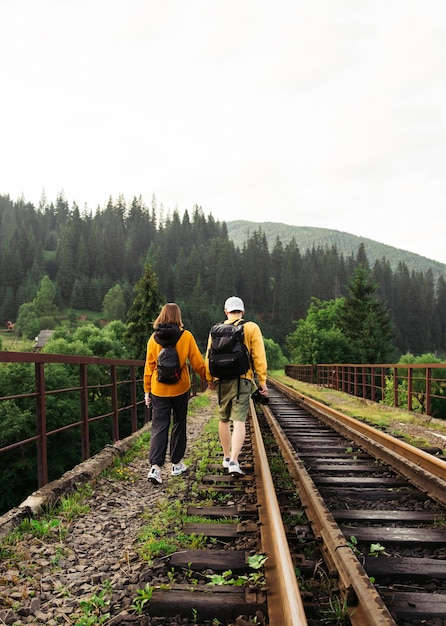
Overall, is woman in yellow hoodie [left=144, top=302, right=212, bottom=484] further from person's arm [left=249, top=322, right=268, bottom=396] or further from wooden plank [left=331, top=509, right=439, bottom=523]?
wooden plank [left=331, top=509, right=439, bottom=523]

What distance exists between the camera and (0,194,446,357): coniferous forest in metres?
123

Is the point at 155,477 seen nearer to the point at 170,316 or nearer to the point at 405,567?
the point at 170,316

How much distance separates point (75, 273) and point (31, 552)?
13554 cm

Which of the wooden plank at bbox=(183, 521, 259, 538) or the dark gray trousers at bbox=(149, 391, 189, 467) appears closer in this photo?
the wooden plank at bbox=(183, 521, 259, 538)

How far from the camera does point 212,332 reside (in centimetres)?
486

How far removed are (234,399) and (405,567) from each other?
241 centimetres

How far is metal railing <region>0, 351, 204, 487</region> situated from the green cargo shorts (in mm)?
1635

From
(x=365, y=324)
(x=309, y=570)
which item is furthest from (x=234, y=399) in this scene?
(x=365, y=324)

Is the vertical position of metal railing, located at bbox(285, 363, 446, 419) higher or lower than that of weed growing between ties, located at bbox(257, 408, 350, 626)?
lower

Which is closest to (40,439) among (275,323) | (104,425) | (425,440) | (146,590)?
(146,590)

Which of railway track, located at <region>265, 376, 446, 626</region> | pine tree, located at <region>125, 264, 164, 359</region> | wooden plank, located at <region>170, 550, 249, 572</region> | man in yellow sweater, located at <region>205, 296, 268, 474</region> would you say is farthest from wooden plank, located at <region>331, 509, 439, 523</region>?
pine tree, located at <region>125, 264, 164, 359</region>

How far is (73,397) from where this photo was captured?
2906cm

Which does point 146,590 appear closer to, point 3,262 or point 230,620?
point 230,620

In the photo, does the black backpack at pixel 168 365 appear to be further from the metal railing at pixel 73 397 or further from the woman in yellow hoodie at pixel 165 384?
the metal railing at pixel 73 397
